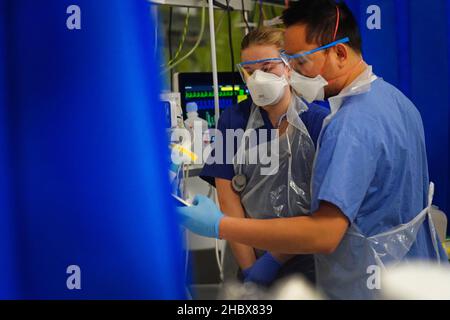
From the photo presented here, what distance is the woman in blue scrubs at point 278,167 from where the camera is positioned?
1.46m

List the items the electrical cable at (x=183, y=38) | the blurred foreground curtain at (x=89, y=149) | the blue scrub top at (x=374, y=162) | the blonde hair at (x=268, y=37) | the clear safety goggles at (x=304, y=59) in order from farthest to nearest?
the electrical cable at (x=183, y=38) → the blonde hair at (x=268, y=37) → the clear safety goggles at (x=304, y=59) → the blue scrub top at (x=374, y=162) → the blurred foreground curtain at (x=89, y=149)

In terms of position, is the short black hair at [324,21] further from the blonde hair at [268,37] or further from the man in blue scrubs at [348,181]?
the blonde hair at [268,37]

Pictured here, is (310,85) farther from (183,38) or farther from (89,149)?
(183,38)

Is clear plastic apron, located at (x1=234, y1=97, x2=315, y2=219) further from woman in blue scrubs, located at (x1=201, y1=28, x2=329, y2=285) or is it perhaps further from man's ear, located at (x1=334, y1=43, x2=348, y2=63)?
man's ear, located at (x1=334, y1=43, x2=348, y2=63)

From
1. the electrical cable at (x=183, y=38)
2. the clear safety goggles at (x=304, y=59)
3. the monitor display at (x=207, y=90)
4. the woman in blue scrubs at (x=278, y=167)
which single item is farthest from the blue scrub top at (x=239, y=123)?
the electrical cable at (x=183, y=38)

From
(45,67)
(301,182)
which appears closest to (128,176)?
(45,67)

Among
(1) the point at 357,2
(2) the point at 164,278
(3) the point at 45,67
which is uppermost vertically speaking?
(1) the point at 357,2

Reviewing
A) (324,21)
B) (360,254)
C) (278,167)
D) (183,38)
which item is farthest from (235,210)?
(183,38)

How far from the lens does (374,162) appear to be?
1098 mm

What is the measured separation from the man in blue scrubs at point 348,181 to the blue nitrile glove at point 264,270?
0.62 feet

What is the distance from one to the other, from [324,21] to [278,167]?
0.46m
